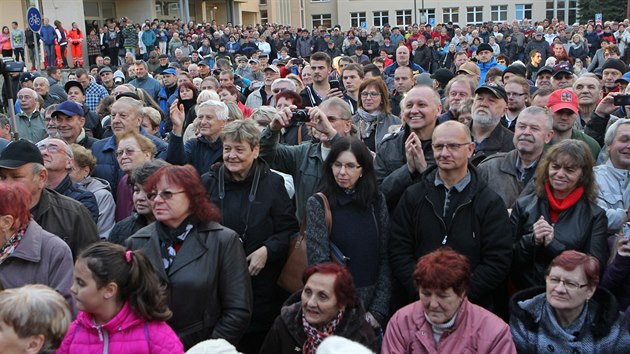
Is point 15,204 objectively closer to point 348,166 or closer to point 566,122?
point 348,166

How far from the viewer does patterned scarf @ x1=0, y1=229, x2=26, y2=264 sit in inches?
143

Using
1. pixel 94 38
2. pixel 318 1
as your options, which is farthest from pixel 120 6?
pixel 318 1

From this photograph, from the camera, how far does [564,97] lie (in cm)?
579

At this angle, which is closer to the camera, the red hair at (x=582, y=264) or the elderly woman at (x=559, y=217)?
the red hair at (x=582, y=264)

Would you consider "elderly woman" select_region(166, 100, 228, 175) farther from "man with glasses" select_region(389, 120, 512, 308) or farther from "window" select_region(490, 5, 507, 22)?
"window" select_region(490, 5, 507, 22)

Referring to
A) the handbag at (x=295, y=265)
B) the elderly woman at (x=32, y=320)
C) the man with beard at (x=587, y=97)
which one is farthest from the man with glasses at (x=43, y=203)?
the man with beard at (x=587, y=97)

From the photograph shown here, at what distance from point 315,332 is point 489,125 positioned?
2.73 m

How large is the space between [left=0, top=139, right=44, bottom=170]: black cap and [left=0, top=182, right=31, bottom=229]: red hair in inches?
17.0

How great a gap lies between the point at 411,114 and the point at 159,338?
8.85 ft

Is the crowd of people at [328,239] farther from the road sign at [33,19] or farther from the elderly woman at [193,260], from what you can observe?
the road sign at [33,19]

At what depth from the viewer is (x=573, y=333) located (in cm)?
367

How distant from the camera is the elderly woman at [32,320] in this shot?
2980 mm

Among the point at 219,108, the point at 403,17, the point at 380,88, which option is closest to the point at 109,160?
the point at 219,108

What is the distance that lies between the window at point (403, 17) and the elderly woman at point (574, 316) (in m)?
57.4
